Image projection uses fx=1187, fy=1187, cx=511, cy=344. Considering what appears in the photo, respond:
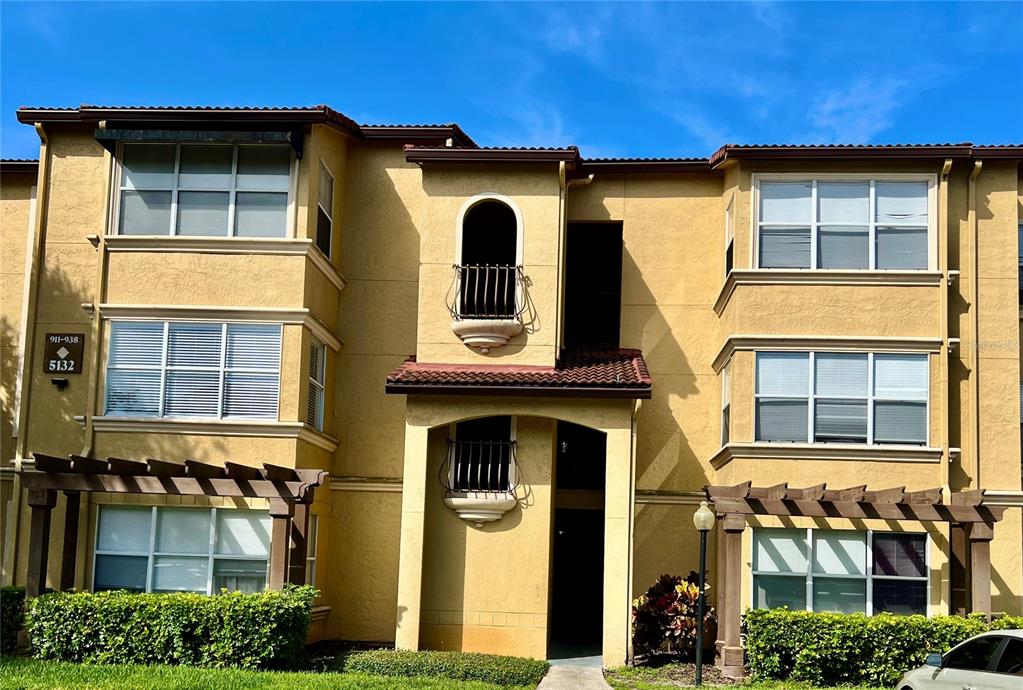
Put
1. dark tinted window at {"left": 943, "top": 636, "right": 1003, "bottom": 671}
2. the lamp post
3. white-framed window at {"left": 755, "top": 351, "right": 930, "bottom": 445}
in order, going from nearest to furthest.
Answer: dark tinted window at {"left": 943, "top": 636, "right": 1003, "bottom": 671} → the lamp post → white-framed window at {"left": 755, "top": 351, "right": 930, "bottom": 445}

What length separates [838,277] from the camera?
813 inches

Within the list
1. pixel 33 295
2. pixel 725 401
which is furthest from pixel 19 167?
pixel 725 401

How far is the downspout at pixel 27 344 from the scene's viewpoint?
2103 centimetres

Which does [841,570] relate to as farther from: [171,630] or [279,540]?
[171,630]

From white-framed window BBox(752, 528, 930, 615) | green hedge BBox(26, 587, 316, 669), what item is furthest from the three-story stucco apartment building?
green hedge BBox(26, 587, 316, 669)

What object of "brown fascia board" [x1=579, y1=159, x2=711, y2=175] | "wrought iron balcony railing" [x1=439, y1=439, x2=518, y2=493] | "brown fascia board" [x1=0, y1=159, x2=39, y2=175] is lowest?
"wrought iron balcony railing" [x1=439, y1=439, x2=518, y2=493]

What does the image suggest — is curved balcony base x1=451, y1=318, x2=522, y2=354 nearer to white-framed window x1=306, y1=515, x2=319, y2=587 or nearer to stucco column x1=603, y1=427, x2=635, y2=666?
stucco column x1=603, y1=427, x2=635, y2=666

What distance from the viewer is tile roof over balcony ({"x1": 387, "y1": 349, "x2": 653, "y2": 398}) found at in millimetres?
19891

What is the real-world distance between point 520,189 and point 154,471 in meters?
8.06

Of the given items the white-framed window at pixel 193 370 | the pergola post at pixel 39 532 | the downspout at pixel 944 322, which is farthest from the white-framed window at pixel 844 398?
the pergola post at pixel 39 532

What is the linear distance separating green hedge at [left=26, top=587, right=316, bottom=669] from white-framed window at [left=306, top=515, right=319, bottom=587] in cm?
318

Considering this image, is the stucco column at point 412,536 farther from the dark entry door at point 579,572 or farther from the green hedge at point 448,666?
the dark entry door at point 579,572

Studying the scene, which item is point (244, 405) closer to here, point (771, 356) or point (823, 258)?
point (771, 356)

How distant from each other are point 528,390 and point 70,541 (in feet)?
26.4
